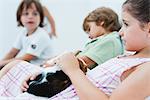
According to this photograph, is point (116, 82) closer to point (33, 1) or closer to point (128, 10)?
point (128, 10)

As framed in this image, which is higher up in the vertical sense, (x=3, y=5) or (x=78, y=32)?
(x=3, y=5)

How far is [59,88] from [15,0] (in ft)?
7.66

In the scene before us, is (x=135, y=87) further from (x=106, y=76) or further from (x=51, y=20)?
(x=51, y=20)

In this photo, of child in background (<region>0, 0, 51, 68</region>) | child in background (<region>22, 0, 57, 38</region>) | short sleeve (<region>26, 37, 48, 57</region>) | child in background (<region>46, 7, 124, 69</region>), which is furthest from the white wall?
Result: child in background (<region>46, 7, 124, 69</region>)

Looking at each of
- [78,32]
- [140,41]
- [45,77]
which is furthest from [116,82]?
[78,32]

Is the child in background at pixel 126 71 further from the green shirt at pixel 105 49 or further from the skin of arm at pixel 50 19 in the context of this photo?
the skin of arm at pixel 50 19

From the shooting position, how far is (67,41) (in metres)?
3.45

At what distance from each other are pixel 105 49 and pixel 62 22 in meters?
1.89

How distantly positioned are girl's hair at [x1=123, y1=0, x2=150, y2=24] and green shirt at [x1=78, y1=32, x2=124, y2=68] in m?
0.48

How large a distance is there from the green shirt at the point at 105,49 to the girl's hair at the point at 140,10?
1.58ft

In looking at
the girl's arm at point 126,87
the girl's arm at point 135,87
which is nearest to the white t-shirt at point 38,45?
the girl's arm at point 126,87

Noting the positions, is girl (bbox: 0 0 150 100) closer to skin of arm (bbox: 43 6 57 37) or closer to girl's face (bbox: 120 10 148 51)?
girl's face (bbox: 120 10 148 51)

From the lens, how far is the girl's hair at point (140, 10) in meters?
1.12

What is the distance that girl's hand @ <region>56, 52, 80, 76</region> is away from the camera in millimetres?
1148
